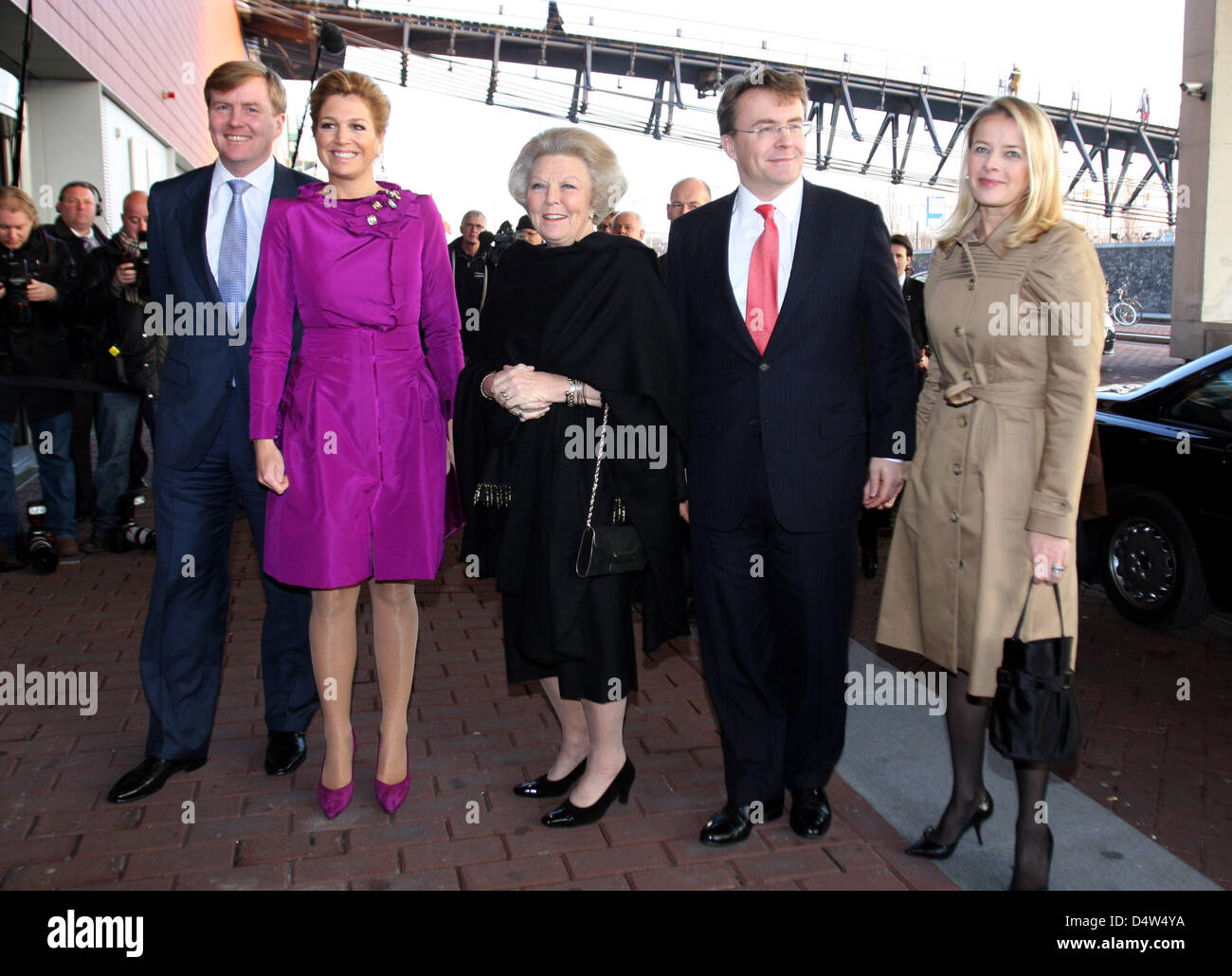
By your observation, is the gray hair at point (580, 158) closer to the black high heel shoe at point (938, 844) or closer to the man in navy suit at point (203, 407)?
the man in navy suit at point (203, 407)

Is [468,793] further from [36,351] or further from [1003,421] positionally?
[36,351]

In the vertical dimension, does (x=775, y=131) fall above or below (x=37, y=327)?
above

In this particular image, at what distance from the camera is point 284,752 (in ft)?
12.7

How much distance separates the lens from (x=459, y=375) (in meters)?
3.55

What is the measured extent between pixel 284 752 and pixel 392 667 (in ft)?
2.13

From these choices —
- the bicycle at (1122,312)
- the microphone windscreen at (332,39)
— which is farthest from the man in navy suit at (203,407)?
the bicycle at (1122,312)

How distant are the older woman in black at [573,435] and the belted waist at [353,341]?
257 mm

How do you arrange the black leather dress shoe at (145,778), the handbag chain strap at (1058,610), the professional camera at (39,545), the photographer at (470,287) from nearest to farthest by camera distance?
the handbag chain strap at (1058,610)
the black leather dress shoe at (145,778)
the professional camera at (39,545)
the photographer at (470,287)

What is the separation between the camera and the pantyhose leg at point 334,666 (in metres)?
3.45

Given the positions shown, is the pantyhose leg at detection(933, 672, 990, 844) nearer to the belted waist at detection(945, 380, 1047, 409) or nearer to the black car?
the belted waist at detection(945, 380, 1047, 409)

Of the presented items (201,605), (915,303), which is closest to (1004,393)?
(201,605)

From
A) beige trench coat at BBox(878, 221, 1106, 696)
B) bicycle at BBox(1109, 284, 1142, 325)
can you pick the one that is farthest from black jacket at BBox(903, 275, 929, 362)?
bicycle at BBox(1109, 284, 1142, 325)

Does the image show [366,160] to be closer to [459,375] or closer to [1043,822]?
[459,375]

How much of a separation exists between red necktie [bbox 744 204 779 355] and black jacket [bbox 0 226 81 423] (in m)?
5.47
